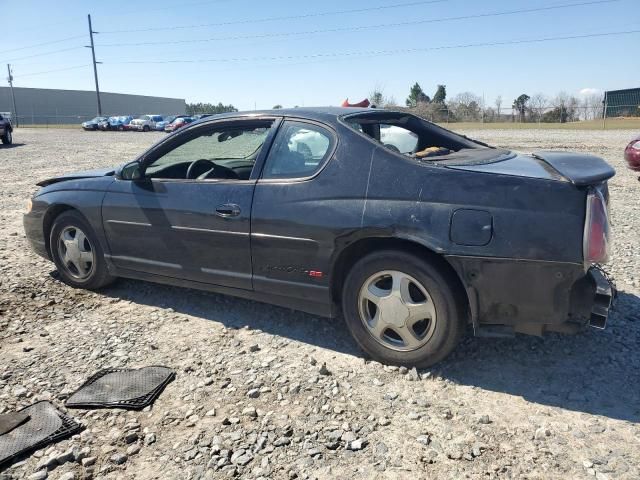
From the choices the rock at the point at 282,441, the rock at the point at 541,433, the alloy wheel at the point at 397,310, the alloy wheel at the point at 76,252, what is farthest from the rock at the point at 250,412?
the alloy wheel at the point at 76,252

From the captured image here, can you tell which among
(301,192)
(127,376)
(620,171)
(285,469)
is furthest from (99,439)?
(620,171)

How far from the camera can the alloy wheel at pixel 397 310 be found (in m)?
3.08

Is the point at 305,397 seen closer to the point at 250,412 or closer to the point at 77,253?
the point at 250,412

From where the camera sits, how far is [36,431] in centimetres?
266

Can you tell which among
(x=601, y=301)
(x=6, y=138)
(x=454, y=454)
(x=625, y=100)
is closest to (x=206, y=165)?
(x=454, y=454)

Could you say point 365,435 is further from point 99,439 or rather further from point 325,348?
point 99,439

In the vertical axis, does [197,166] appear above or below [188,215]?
above

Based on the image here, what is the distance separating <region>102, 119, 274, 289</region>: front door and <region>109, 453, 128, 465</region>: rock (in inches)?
58.2

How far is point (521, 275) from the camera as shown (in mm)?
2797

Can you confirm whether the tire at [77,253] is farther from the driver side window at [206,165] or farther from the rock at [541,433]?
the rock at [541,433]

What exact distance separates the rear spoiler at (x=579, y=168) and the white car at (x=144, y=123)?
1840 inches

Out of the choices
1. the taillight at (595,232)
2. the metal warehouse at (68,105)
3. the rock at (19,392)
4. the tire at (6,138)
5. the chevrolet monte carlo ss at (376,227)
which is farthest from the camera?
the metal warehouse at (68,105)

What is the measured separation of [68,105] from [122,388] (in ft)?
282

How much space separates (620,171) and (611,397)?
1041cm
